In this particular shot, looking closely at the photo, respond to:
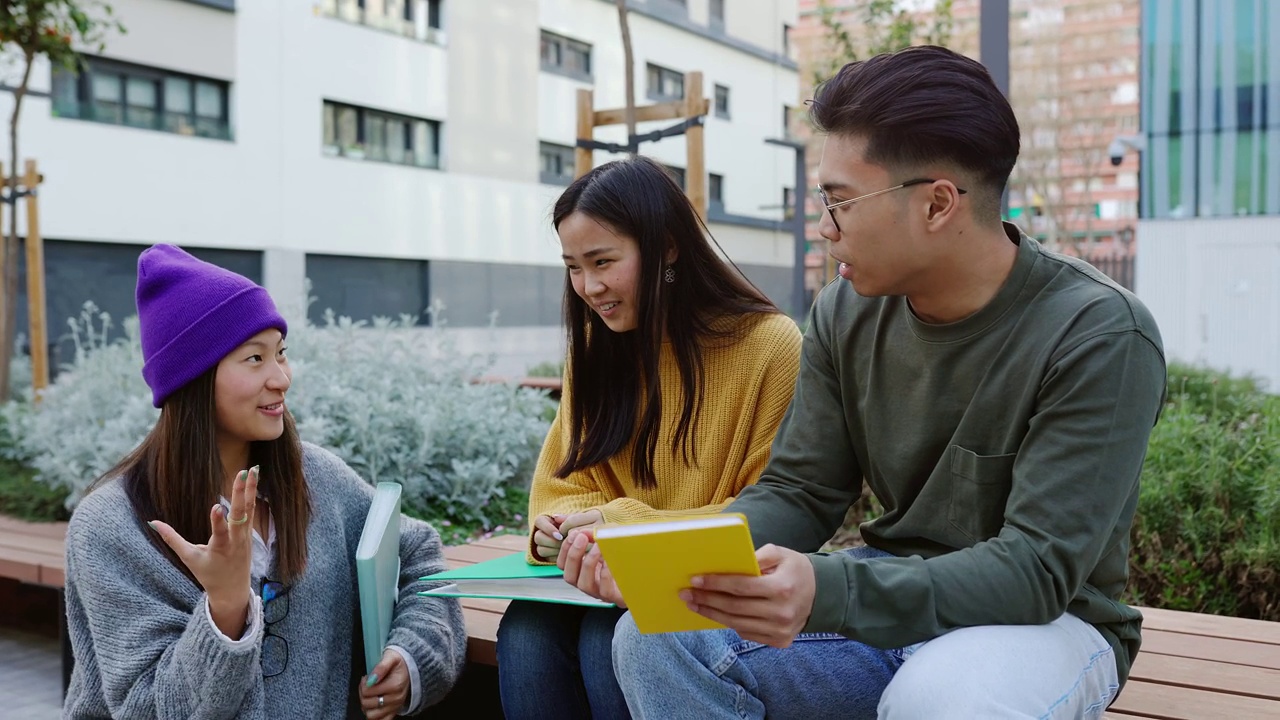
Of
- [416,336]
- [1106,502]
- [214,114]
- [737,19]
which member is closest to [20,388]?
[416,336]

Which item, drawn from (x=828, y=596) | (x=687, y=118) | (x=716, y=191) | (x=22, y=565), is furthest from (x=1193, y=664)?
(x=716, y=191)

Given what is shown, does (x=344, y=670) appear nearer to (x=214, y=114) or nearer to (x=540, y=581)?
(x=540, y=581)

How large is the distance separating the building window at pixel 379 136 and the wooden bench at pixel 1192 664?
60.5 feet

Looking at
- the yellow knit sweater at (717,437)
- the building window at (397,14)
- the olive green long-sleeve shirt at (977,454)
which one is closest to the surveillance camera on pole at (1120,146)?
the building window at (397,14)

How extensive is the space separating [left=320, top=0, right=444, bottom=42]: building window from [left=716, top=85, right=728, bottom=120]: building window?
941cm

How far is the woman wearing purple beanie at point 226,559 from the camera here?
6.84ft

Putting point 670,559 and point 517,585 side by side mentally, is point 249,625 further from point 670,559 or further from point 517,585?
point 670,559

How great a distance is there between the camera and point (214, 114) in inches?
731

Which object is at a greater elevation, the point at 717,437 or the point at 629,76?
the point at 629,76

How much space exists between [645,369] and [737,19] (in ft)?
94.1

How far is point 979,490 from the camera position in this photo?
1946mm

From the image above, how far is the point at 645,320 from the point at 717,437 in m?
0.32

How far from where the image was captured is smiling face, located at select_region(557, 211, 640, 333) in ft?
8.94

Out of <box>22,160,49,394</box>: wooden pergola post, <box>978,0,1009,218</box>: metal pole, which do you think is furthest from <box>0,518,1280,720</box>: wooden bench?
<box>22,160,49,394</box>: wooden pergola post
